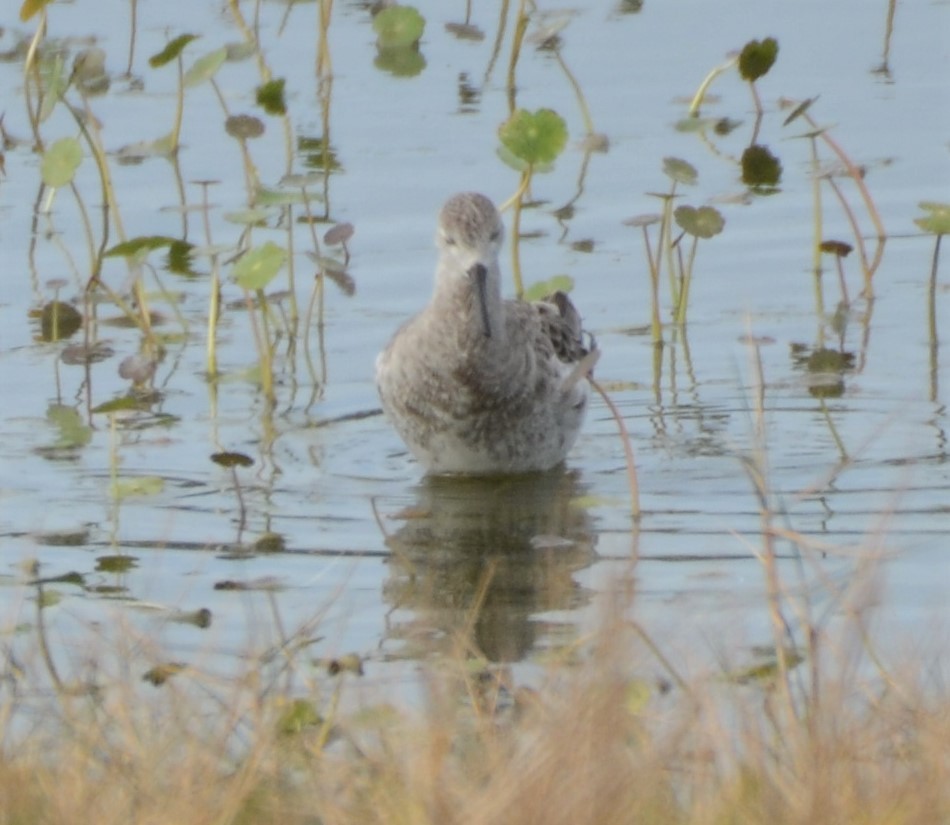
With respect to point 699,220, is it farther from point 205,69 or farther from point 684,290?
point 205,69

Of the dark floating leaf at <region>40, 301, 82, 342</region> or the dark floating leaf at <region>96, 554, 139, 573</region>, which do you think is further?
the dark floating leaf at <region>40, 301, 82, 342</region>

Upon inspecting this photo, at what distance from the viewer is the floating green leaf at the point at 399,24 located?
1007 centimetres

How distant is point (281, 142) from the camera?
10805mm

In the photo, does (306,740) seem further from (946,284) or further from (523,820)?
(946,284)

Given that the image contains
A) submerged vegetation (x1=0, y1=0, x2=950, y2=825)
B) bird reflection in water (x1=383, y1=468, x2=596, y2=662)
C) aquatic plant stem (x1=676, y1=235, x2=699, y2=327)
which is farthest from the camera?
aquatic plant stem (x1=676, y1=235, x2=699, y2=327)

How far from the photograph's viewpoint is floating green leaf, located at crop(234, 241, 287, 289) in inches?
296

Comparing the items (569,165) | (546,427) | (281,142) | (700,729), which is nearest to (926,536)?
(546,427)

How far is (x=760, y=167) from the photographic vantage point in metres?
9.68

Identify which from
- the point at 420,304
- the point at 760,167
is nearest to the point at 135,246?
A: the point at 420,304

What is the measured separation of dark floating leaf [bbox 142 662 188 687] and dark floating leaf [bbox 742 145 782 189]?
529 centimetres

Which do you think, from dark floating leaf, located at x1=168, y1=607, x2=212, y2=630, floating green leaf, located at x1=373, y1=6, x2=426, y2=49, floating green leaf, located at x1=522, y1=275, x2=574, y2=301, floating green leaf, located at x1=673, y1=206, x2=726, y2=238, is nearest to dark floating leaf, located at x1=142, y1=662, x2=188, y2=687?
dark floating leaf, located at x1=168, y1=607, x2=212, y2=630

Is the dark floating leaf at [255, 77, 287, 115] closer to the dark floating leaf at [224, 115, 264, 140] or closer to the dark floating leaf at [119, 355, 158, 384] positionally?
the dark floating leaf at [224, 115, 264, 140]

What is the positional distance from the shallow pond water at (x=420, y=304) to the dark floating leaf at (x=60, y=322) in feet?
0.18

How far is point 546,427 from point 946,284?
2.48 metres
